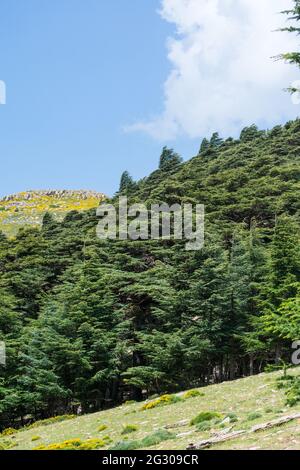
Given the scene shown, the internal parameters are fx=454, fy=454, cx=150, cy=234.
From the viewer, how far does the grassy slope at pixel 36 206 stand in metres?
155

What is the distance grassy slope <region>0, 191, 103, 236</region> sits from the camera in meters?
155

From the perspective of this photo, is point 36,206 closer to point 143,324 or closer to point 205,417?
point 143,324

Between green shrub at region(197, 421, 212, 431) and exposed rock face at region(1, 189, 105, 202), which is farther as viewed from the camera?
exposed rock face at region(1, 189, 105, 202)

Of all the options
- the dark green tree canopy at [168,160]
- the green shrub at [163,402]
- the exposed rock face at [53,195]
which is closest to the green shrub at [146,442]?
the green shrub at [163,402]

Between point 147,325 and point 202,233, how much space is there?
33.6 ft

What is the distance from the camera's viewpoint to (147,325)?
40625 mm

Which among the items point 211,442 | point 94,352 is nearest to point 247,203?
point 94,352

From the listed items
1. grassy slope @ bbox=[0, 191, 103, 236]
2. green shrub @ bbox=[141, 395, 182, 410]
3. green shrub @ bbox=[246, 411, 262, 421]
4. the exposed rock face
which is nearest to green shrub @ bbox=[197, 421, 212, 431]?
green shrub @ bbox=[246, 411, 262, 421]

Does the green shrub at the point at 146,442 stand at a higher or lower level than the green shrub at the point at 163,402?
higher

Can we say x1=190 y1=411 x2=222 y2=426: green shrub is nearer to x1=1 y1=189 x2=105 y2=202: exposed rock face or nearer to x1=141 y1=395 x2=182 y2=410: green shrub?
x1=141 y1=395 x2=182 y2=410: green shrub

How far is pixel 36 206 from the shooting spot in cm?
17950

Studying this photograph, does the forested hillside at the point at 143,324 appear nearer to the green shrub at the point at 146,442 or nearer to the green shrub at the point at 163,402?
the green shrub at the point at 163,402

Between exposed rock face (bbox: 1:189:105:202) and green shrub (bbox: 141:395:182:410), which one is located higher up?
exposed rock face (bbox: 1:189:105:202)

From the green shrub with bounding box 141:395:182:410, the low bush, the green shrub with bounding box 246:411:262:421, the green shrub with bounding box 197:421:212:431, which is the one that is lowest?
the green shrub with bounding box 141:395:182:410
